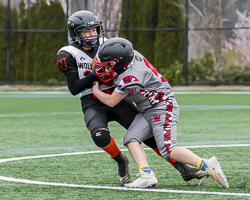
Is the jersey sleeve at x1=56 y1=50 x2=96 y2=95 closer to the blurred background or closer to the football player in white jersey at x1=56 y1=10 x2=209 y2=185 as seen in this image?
the football player in white jersey at x1=56 y1=10 x2=209 y2=185

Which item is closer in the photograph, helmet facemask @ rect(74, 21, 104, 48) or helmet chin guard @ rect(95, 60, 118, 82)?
helmet chin guard @ rect(95, 60, 118, 82)

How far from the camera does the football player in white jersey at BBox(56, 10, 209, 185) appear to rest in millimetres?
5164

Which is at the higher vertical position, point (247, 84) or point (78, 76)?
point (78, 76)

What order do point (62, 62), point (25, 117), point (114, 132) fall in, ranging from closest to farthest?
point (62, 62)
point (114, 132)
point (25, 117)

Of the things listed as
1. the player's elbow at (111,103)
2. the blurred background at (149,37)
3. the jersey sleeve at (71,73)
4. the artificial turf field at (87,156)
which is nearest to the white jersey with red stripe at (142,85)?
the player's elbow at (111,103)

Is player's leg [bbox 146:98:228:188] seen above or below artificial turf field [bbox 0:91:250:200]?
above

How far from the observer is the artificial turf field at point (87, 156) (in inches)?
190

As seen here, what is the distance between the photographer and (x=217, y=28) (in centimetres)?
2058

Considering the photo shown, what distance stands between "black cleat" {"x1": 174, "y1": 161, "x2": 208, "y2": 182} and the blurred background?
15216 millimetres

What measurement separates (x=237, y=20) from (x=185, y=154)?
63.5ft

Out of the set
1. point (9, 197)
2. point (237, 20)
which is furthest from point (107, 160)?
point (237, 20)

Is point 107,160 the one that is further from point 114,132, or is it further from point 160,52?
point 160,52

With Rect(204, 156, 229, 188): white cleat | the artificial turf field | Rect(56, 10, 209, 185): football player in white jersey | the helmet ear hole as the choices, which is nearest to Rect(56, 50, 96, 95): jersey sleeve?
Rect(56, 10, 209, 185): football player in white jersey

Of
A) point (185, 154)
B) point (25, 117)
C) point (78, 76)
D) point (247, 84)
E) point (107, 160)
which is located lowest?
point (247, 84)
